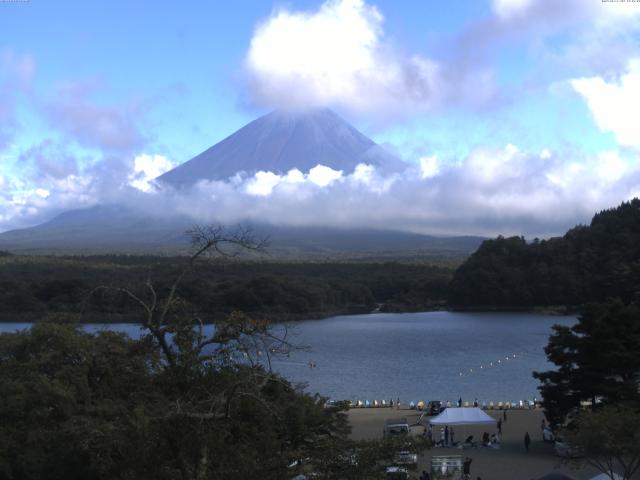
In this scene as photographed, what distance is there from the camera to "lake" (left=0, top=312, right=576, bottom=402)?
75.6 ft

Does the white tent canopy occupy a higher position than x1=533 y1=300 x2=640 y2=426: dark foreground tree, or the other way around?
x1=533 y1=300 x2=640 y2=426: dark foreground tree

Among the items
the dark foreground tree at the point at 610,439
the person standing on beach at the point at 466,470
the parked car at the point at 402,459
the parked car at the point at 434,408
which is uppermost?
the parked car at the point at 402,459

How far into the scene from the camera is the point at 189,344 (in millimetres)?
4535

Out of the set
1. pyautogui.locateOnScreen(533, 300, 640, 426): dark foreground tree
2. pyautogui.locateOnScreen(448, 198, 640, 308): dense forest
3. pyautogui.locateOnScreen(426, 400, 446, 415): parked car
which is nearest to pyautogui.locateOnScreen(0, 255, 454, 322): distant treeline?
pyautogui.locateOnScreen(448, 198, 640, 308): dense forest

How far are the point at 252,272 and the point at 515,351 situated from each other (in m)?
29.5

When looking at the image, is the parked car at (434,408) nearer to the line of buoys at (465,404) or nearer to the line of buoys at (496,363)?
the line of buoys at (465,404)

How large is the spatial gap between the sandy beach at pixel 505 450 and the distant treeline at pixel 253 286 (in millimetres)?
17448

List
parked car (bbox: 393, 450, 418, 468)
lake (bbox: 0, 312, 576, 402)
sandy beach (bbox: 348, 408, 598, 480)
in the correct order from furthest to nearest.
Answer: lake (bbox: 0, 312, 576, 402) → sandy beach (bbox: 348, 408, 598, 480) → parked car (bbox: 393, 450, 418, 468)

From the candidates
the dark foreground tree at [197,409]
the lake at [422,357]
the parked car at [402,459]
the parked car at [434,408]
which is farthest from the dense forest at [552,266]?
the dark foreground tree at [197,409]

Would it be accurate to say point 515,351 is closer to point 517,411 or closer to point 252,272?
point 517,411

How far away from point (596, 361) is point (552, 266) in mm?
39451

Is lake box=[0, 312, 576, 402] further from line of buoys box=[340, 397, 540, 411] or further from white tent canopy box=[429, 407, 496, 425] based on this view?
white tent canopy box=[429, 407, 496, 425]

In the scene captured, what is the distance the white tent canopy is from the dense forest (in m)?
34.4

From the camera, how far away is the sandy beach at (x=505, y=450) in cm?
1104
